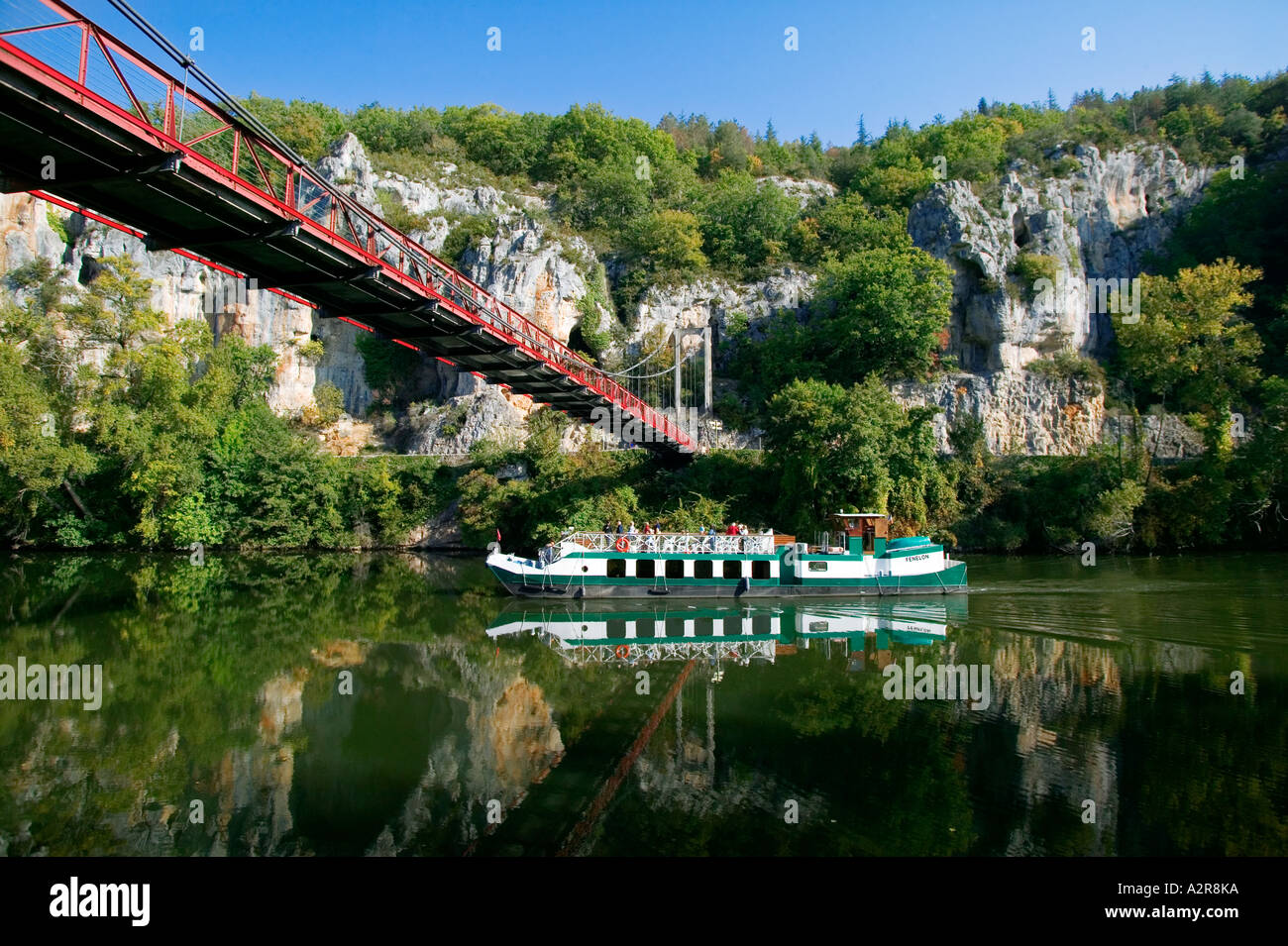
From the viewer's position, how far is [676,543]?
2341 centimetres

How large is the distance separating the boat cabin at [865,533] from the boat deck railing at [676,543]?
226cm

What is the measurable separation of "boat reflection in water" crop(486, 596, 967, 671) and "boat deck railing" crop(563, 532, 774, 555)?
1.73 m

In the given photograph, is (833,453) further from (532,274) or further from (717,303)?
(532,274)

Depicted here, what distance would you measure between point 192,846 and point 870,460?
79.9 ft

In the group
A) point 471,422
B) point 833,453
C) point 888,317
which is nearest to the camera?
point 833,453

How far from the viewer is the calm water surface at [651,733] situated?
8055 mm

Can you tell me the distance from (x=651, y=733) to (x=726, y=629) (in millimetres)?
8030

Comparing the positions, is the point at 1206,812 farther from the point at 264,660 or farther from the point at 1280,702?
the point at 264,660

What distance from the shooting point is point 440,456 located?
37875 millimetres

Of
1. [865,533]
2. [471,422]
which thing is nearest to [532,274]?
[471,422]

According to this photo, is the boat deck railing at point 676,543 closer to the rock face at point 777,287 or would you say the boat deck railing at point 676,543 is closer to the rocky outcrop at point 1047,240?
the rock face at point 777,287

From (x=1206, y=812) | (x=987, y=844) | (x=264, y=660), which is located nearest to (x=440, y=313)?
(x=264, y=660)

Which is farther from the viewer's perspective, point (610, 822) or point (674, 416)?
point (674, 416)

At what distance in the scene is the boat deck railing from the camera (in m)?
23.3
